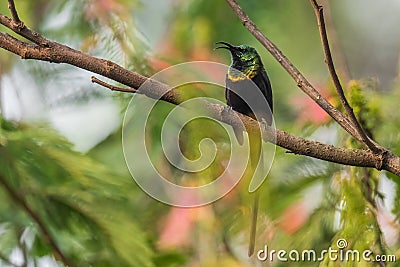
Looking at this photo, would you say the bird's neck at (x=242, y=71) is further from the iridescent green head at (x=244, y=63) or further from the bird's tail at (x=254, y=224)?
the bird's tail at (x=254, y=224)

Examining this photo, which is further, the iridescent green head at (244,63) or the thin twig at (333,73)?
the iridescent green head at (244,63)

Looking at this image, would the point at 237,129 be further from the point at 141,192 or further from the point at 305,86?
the point at 141,192

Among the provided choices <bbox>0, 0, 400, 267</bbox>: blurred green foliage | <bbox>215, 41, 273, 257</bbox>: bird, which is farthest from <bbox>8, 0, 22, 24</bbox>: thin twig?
<bbox>215, 41, 273, 257</bbox>: bird

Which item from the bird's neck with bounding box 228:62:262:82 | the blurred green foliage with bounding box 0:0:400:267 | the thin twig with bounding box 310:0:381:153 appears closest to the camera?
the thin twig with bounding box 310:0:381:153

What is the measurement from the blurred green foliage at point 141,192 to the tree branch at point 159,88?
0.08m

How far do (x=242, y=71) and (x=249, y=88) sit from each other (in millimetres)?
29

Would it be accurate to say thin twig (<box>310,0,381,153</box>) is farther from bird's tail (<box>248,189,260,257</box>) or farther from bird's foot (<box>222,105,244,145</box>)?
bird's tail (<box>248,189,260,257</box>)

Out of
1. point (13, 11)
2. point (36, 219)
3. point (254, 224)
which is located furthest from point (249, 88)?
point (13, 11)

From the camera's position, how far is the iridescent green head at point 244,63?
114 cm

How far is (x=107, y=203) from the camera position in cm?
113

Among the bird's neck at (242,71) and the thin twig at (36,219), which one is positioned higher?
the bird's neck at (242,71)

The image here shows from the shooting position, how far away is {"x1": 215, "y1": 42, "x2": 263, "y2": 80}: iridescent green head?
1142 millimetres

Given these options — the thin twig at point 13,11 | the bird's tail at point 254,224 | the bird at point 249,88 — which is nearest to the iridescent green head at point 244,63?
the bird at point 249,88

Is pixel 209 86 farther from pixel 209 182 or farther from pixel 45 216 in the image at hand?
pixel 45 216
